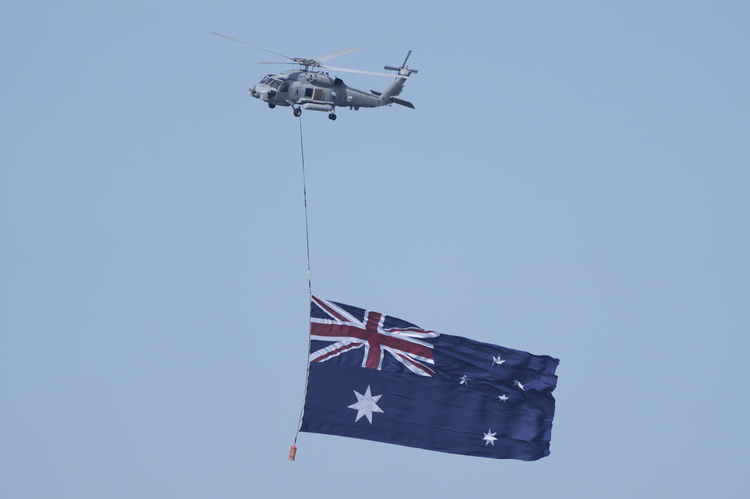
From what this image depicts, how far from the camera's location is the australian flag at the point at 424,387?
47.2 meters

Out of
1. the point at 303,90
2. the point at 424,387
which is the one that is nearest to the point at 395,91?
the point at 303,90

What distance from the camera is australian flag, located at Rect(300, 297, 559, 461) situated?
4722cm

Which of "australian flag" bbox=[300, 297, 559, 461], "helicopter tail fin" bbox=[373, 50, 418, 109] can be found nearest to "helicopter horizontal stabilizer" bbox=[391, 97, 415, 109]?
"helicopter tail fin" bbox=[373, 50, 418, 109]

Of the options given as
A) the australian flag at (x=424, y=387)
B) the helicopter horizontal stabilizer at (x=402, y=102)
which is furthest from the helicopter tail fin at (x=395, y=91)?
the australian flag at (x=424, y=387)

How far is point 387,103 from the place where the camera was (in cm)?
6462

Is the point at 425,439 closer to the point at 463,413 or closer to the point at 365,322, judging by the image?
the point at 463,413

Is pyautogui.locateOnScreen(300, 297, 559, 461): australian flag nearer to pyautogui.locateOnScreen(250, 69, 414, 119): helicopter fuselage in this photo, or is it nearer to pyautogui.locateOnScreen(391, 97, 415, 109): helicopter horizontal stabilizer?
pyautogui.locateOnScreen(250, 69, 414, 119): helicopter fuselage

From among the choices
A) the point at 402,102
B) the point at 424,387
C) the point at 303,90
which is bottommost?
the point at 424,387

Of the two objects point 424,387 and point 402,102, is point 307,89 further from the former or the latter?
point 424,387

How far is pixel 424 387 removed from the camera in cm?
4859

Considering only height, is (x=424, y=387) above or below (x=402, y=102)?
below

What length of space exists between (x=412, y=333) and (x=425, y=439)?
4.21 m

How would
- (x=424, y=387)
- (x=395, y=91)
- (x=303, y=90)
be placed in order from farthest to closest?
(x=395, y=91) → (x=303, y=90) → (x=424, y=387)

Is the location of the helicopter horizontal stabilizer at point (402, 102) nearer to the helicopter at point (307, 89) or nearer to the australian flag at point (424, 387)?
the helicopter at point (307, 89)
